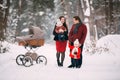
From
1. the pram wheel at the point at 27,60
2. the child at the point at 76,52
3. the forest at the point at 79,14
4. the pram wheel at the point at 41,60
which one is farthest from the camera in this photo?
the forest at the point at 79,14

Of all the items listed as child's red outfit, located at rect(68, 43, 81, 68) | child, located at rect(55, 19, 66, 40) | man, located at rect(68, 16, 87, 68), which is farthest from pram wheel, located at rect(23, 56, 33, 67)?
man, located at rect(68, 16, 87, 68)

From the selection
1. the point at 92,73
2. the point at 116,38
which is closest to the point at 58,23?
the point at 92,73

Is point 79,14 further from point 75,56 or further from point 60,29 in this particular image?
point 75,56

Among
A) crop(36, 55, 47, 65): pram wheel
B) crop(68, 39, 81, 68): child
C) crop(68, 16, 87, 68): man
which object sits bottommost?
crop(36, 55, 47, 65): pram wheel

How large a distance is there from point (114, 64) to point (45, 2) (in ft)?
59.8

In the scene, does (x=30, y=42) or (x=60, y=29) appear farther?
(x=30, y=42)

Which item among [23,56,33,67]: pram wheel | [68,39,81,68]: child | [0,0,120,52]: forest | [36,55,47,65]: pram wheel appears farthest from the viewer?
[0,0,120,52]: forest

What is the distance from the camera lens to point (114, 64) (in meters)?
11.5

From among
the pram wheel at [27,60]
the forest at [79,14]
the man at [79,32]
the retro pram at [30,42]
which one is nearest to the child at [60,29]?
the man at [79,32]

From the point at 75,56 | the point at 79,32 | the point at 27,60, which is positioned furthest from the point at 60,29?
the point at 27,60

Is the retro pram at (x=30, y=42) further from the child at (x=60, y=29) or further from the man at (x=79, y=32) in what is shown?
the man at (x=79, y=32)

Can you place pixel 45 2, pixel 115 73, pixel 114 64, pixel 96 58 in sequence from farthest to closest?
pixel 45 2, pixel 96 58, pixel 114 64, pixel 115 73

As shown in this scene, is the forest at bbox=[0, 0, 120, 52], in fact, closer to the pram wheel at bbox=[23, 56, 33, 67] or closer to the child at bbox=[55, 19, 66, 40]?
the pram wheel at bbox=[23, 56, 33, 67]

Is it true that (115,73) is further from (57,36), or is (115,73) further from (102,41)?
(102,41)
